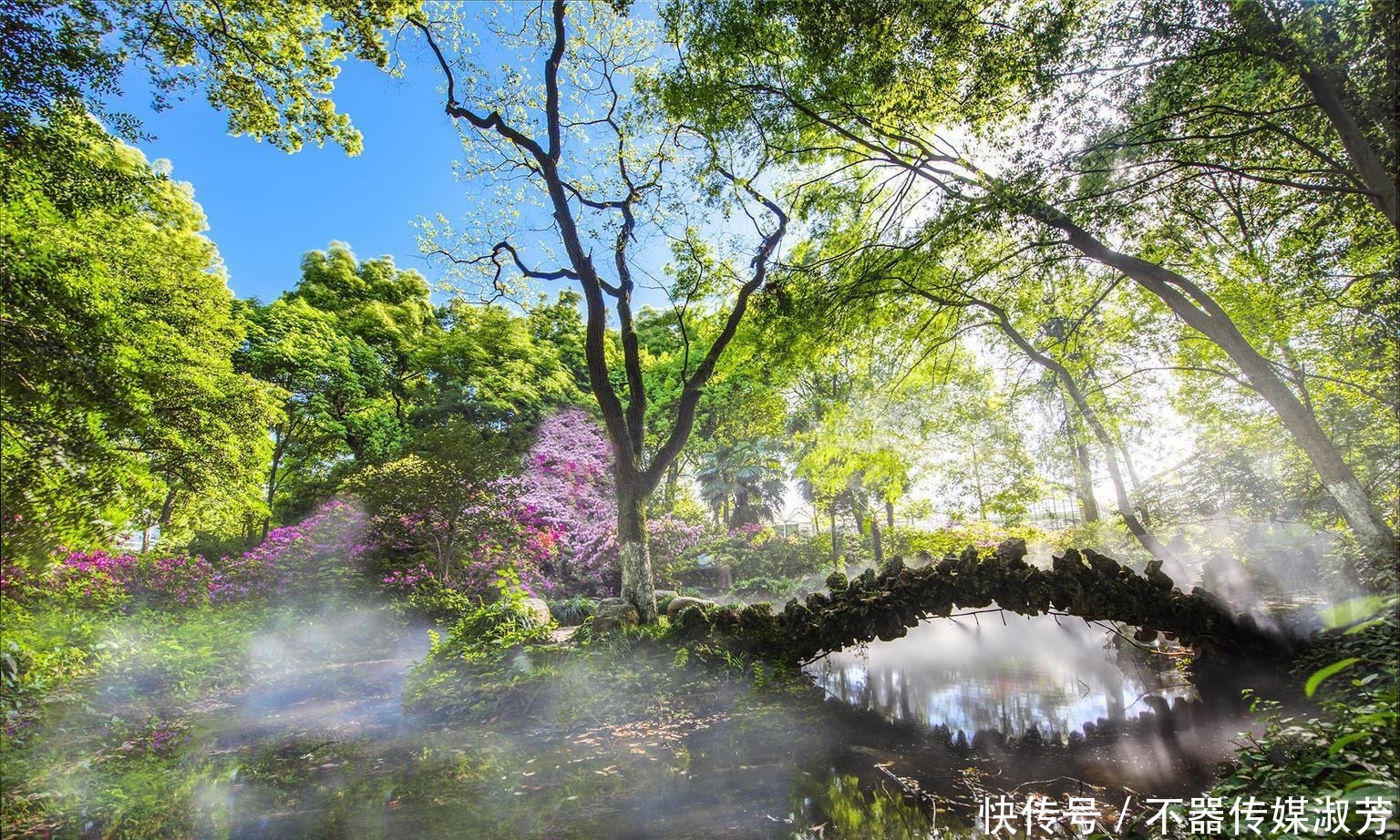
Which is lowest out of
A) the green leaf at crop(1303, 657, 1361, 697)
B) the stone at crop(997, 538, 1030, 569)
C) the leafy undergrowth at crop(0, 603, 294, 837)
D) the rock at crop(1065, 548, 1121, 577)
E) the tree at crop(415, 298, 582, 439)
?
the leafy undergrowth at crop(0, 603, 294, 837)

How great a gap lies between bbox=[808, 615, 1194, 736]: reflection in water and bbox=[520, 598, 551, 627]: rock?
4379 mm

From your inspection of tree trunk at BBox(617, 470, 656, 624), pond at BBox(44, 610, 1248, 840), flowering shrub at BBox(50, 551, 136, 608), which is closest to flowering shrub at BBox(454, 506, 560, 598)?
pond at BBox(44, 610, 1248, 840)

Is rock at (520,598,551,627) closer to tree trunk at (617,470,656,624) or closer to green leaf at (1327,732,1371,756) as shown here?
tree trunk at (617,470,656,624)

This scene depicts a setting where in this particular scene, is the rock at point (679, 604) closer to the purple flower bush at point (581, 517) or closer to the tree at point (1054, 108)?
the purple flower bush at point (581, 517)

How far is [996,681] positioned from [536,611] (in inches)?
278

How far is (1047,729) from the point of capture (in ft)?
17.6

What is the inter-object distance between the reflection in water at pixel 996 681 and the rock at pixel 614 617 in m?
2.88

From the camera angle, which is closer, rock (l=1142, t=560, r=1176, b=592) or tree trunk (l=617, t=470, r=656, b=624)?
rock (l=1142, t=560, r=1176, b=592)

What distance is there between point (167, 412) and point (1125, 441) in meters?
16.4

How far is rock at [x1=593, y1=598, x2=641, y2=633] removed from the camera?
7.25 metres

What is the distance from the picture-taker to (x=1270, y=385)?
16.6ft

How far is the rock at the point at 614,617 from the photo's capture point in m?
7.25

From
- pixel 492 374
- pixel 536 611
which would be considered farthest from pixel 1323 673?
pixel 492 374

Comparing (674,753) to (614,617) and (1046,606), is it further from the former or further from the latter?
(1046,606)
